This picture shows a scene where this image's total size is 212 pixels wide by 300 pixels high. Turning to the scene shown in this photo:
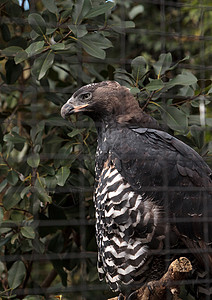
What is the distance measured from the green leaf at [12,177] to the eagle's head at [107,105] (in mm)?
314

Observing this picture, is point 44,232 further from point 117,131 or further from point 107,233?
point 117,131

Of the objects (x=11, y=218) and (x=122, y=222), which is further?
(x=11, y=218)

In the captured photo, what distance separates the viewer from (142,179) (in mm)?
1828

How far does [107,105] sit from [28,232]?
1.97 ft

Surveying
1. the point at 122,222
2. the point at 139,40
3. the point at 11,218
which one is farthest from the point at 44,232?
the point at 139,40

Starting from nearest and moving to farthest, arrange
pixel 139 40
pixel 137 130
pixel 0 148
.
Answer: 1. pixel 137 130
2. pixel 0 148
3. pixel 139 40

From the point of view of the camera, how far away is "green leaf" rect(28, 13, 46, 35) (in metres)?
1.79

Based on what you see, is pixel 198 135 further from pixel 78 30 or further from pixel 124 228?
pixel 78 30

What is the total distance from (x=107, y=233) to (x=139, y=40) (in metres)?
2.57

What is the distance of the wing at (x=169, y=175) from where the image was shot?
5.96ft

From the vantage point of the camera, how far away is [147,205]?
1.81 m

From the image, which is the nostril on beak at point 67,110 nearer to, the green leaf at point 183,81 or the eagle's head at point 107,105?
the eagle's head at point 107,105

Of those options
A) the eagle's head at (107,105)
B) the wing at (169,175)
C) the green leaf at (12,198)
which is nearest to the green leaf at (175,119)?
Result: the eagle's head at (107,105)

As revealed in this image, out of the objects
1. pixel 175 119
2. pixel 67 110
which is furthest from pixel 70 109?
pixel 175 119
